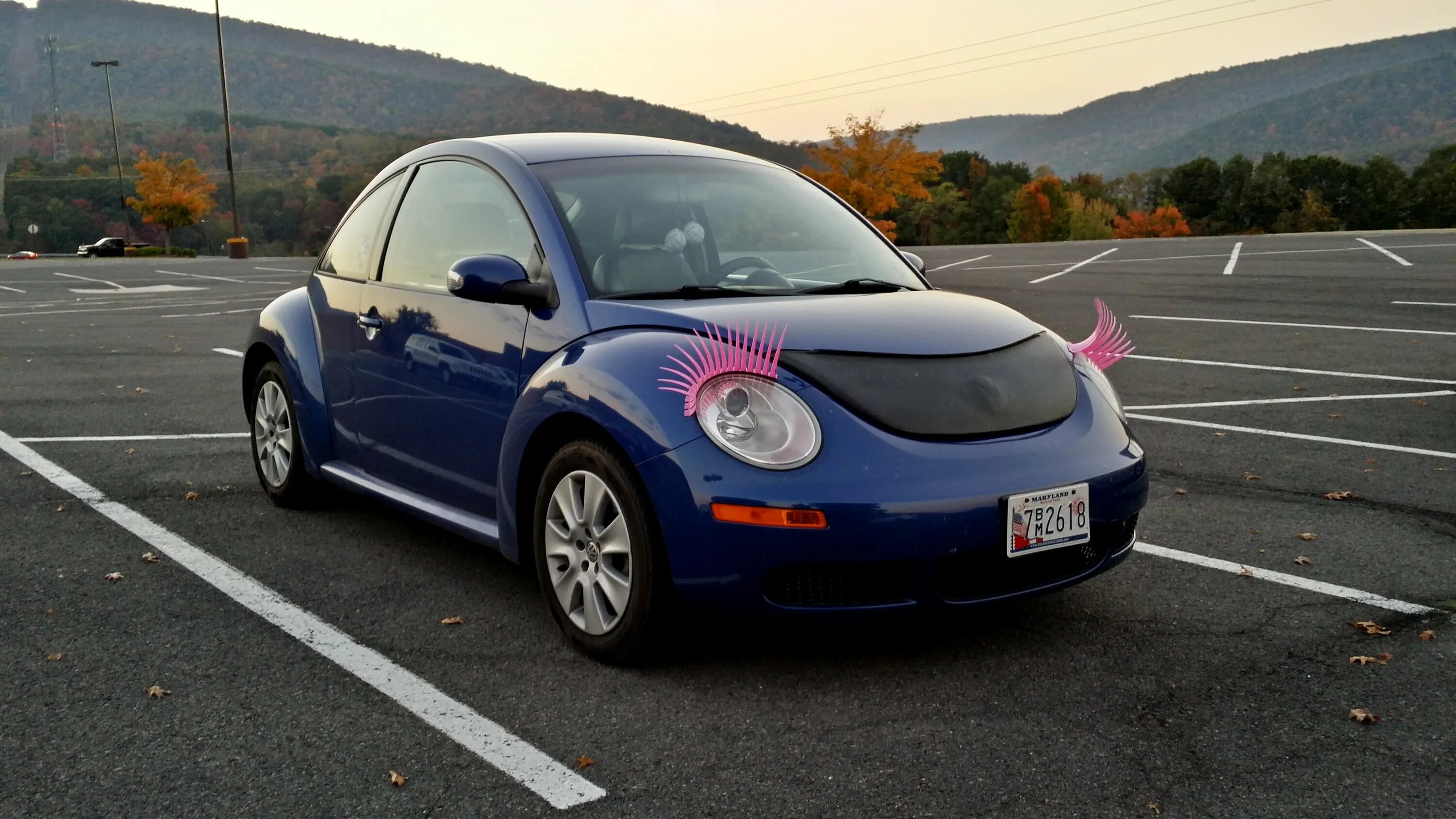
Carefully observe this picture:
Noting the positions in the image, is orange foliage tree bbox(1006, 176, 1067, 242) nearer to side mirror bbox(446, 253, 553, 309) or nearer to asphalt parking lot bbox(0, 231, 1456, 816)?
asphalt parking lot bbox(0, 231, 1456, 816)

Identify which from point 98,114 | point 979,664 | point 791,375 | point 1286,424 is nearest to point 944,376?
point 791,375

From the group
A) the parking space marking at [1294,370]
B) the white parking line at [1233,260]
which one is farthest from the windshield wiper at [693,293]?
the white parking line at [1233,260]

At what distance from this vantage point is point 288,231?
9375 centimetres

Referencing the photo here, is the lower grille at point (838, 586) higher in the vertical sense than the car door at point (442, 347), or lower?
lower

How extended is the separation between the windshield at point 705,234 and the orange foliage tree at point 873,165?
45.8 metres

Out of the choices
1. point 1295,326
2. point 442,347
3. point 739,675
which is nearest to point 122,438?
point 442,347

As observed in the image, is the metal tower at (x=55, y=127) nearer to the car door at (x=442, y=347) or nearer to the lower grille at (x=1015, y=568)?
the car door at (x=442, y=347)

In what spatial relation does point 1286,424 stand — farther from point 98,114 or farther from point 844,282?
point 98,114

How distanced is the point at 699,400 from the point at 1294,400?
21.2ft

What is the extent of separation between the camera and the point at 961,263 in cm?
2744

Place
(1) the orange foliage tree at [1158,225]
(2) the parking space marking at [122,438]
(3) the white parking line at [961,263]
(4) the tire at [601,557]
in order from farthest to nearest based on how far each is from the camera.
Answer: (1) the orange foliage tree at [1158,225] → (3) the white parking line at [961,263] → (2) the parking space marking at [122,438] → (4) the tire at [601,557]

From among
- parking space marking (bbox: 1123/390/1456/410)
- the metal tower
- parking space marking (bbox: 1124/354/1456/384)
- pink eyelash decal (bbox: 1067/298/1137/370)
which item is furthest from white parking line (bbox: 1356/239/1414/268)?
the metal tower

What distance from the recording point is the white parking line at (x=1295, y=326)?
482 inches

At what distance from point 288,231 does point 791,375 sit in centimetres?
9715
